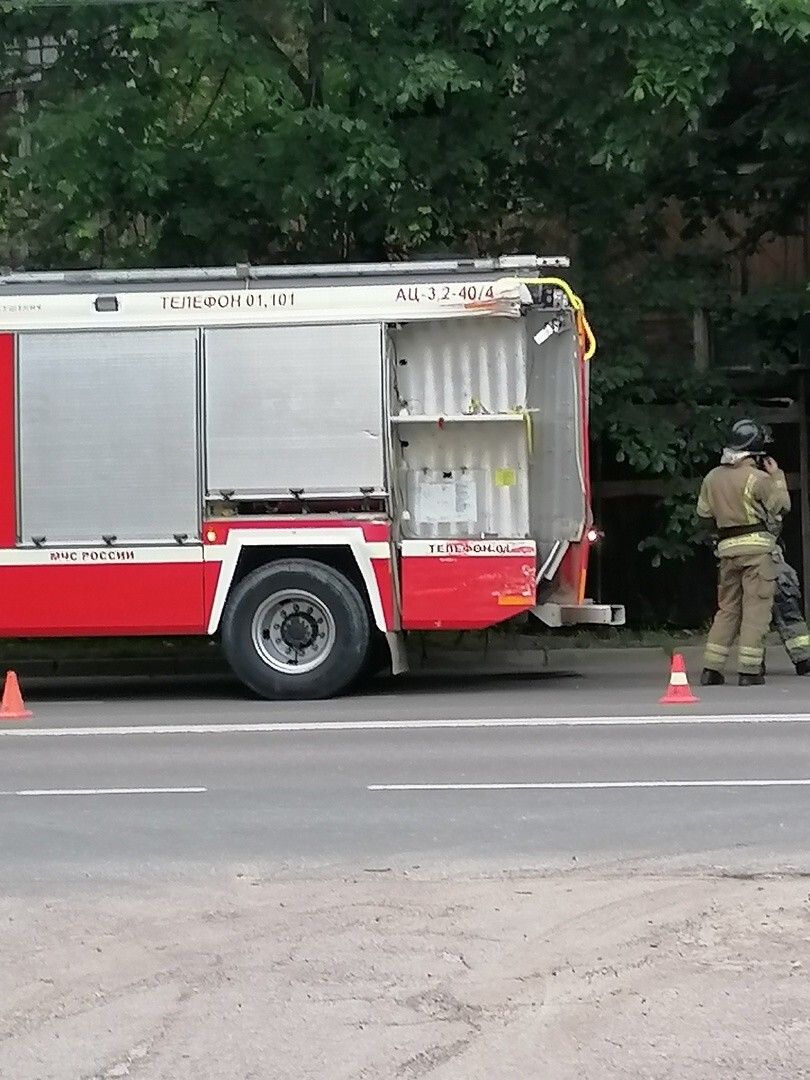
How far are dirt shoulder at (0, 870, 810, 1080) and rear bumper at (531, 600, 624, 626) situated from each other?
20.1ft

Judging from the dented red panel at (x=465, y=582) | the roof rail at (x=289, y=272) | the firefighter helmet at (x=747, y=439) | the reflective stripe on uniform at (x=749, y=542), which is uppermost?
the roof rail at (x=289, y=272)

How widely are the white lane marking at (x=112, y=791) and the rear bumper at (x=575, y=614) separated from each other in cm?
442

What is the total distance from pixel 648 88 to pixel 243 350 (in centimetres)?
362

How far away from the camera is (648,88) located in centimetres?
1304

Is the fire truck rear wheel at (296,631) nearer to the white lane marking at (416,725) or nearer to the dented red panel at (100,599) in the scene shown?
the dented red panel at (100,599)

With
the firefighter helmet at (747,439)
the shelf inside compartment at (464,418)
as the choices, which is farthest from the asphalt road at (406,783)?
the shelf inside compartment at (464,418)

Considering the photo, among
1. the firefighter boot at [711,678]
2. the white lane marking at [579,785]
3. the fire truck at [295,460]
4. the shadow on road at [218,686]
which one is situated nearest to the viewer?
the white lane marking at [579,785]

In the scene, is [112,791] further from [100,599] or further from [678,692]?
[678,692]

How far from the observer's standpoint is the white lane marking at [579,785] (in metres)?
8.59

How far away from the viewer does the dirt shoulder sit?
15.3 ft

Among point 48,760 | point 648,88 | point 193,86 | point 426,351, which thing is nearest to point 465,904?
point 48,760

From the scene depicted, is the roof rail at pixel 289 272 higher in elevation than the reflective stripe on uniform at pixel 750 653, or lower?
higher

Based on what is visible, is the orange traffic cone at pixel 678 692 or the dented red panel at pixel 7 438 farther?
the dented red panel at pixel 7 438

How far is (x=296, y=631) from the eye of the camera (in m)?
12.9
